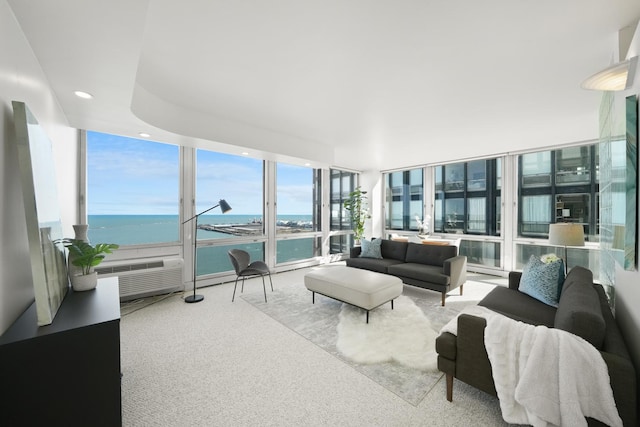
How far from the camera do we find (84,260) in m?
1.81

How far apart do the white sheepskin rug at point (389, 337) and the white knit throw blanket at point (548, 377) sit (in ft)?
2.69

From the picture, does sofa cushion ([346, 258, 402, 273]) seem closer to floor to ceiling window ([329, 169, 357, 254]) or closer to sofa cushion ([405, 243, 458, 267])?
sofa cushion ([405, 243, 458, 267])

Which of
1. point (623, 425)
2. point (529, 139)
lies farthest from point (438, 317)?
point (529, 139)

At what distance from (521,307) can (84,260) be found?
3.75m

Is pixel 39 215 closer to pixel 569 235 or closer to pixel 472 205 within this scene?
pixel 569 235

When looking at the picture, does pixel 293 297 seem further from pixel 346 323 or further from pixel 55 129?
pixel 55 129

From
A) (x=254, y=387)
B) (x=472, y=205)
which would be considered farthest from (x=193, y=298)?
(x=472, y=205)

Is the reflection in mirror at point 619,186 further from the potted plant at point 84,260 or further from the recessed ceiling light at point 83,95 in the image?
the recessed ceiling light at point 83,95

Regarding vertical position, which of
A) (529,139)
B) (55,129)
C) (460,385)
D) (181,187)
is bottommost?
(460,385)

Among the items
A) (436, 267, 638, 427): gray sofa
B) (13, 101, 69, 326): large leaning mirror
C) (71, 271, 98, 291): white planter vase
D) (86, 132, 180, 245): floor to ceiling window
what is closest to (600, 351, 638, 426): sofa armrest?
(436, 267, 638, 427): gray sofa

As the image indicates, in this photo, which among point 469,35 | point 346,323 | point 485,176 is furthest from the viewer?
point 485,176

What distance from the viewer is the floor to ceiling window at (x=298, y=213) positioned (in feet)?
18.6

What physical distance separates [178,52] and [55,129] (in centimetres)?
142

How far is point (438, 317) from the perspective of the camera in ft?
10.4
